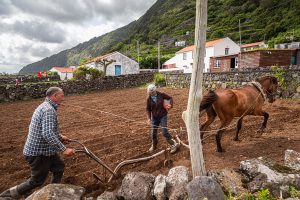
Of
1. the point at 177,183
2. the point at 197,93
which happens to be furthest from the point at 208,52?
the point at 177,183

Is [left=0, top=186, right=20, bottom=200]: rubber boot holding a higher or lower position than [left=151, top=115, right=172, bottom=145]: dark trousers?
lower

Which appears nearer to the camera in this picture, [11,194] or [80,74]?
[11,194]

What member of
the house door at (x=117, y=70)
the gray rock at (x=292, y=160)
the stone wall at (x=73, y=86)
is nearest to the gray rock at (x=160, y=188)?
the gray rock at (x=292, y=160)

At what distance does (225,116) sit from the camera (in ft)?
22.8

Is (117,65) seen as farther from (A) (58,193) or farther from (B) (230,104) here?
(A) (58,193)

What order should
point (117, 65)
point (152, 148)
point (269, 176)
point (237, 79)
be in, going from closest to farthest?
point (269, 176), point (152, 148), point (237, 79), point (117, 65)

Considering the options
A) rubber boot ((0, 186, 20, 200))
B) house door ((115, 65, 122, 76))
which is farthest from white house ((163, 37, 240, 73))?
rubber boot ((0, 186, 20, 200))

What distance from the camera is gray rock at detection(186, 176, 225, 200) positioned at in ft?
12.4

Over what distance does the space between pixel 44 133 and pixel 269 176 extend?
12.1ft

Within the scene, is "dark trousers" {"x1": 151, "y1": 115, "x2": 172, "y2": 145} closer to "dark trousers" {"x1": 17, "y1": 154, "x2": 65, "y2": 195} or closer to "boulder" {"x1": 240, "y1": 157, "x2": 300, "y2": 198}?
"boulder" {"x1": 240, "y1": 157, "x2": 300, "y2": 198}

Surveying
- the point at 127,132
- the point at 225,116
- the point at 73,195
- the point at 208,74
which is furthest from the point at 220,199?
the point at 208,74

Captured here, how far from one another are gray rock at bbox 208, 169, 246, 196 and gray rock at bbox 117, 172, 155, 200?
109 cm

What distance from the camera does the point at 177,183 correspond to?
14.0ft

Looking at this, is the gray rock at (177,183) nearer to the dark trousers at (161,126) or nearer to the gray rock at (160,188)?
the gray rock at (160,188)
